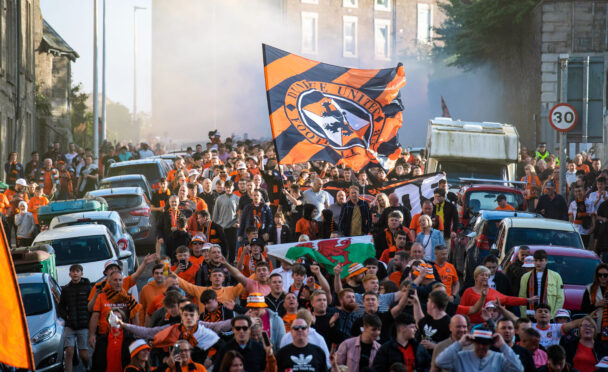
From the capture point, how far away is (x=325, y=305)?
985 cm

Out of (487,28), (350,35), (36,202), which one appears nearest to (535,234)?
(36,202)

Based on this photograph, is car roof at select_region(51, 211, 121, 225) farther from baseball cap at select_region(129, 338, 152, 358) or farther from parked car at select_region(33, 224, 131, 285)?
baseball cap at select_region(129, 338, 152, 358)

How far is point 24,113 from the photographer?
35125mm

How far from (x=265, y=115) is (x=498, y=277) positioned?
58.4 metres

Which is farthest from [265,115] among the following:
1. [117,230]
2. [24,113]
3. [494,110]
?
[117,230]

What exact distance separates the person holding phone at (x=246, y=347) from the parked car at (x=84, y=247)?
723 centimetres

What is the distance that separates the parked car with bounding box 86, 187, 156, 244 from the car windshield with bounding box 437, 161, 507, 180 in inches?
289

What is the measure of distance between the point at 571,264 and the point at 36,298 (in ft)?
23.1

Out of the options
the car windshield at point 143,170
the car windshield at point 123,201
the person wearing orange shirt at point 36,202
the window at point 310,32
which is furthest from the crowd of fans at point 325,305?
the window at point 310,32

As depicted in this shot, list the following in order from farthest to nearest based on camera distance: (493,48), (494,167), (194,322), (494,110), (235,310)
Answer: (494,110) < (493,48) < (494,167) < (235,310) < (194,322)

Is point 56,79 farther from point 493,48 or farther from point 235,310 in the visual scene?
point 235,310

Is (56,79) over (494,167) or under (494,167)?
over

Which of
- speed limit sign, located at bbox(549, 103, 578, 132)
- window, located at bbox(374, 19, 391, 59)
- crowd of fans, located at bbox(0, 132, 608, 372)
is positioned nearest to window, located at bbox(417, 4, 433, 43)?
window, located at bbox(374, 19, 391, 59)

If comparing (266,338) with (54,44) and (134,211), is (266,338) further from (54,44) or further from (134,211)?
(54,44)
